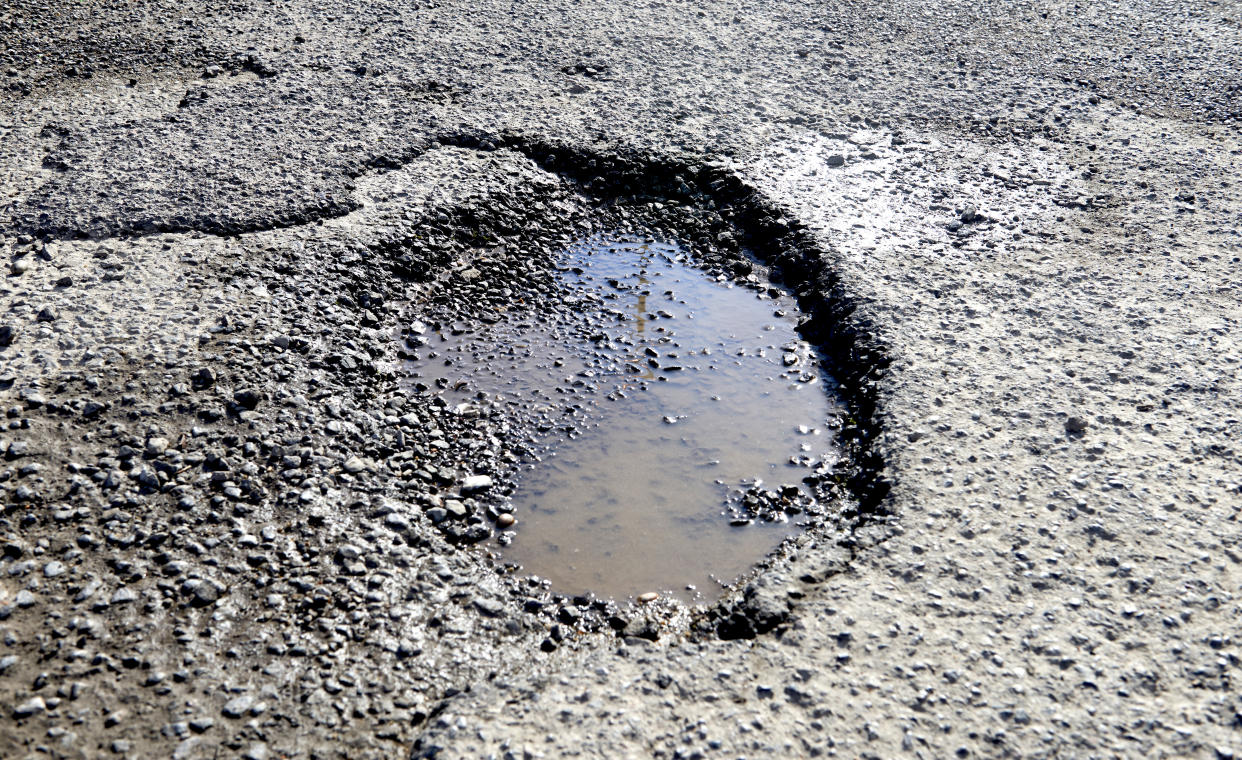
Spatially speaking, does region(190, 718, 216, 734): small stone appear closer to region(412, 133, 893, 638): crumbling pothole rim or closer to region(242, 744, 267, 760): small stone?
region(242, 744, 267, 760): small stone

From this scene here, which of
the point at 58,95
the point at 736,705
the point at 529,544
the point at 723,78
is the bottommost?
the point at 529,544

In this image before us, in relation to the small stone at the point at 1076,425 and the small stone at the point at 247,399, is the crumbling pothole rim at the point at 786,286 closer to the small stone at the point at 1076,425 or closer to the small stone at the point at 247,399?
the small stone at the point at 1076,425

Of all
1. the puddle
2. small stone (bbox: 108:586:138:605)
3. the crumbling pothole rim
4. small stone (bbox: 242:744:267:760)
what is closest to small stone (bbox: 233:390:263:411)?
the puddle

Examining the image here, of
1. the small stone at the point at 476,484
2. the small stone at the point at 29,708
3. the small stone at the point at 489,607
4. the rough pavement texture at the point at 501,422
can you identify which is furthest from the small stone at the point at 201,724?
the small stone at the point at 476,484

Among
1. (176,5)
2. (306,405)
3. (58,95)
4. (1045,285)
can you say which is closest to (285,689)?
(306,405)

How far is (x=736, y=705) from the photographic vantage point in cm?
233

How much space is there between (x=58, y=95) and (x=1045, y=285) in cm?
498

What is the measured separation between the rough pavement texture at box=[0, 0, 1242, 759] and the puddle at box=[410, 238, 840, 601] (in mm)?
177

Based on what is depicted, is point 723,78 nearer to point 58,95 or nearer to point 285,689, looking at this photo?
point 58,95

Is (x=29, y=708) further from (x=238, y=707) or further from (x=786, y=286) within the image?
(x=786, y=286)

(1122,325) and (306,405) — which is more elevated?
(1122,325)

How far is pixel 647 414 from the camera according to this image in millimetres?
3609

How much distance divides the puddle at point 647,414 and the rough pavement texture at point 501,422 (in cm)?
18

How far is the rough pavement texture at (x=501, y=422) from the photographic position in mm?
2346
